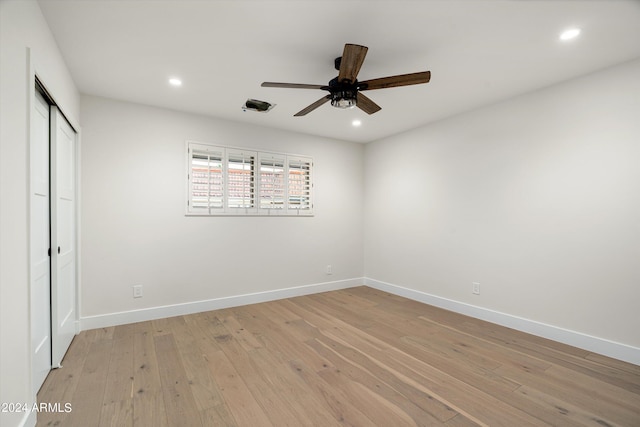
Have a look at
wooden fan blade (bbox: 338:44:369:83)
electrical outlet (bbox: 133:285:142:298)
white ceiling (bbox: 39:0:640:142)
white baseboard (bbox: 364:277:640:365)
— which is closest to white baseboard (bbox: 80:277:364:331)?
electrical outlet (bbox: 133:285:142:298)

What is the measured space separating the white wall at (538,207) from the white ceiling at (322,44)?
33cm

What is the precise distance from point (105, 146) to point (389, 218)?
3.90 meters

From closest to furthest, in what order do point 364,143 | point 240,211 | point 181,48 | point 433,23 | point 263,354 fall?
point 433,23 < point 181,48 < point 263,354 < point 240,211 < point 364,143

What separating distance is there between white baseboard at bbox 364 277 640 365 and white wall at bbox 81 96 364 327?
70.8 inches

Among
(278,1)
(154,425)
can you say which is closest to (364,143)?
(278,1)

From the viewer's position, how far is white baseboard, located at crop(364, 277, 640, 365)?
2.44 m

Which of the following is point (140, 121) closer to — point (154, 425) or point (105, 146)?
point (105, 146)

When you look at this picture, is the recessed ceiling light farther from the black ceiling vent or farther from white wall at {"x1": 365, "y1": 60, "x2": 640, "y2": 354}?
the black ceiling vent

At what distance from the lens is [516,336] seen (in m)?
2.96

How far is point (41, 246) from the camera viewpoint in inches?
81.0

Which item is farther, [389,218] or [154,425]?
[389,218]

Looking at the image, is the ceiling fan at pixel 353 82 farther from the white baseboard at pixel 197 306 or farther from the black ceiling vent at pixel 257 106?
the white baseboard at pixel 197 306

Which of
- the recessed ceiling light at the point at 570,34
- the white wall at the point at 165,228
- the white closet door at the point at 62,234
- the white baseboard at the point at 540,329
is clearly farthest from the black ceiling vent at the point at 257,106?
the white baseboard at the point at 540,329

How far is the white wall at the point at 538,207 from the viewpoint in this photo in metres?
2.47
